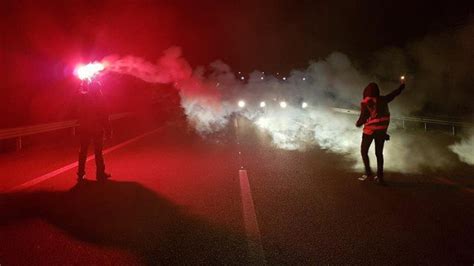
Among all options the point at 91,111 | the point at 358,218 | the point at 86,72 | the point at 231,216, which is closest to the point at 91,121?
the point at 91,111

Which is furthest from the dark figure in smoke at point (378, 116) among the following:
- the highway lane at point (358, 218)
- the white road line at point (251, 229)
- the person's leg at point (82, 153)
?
the person's leg at point (82, 153)

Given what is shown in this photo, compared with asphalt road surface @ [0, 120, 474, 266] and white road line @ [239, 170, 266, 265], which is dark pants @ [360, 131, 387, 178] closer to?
asphalt road surface @ [0, 120, 474, 266]

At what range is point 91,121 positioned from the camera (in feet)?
26.2

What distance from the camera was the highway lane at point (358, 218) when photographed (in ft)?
14.6

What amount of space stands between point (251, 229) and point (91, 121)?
4.35 meters

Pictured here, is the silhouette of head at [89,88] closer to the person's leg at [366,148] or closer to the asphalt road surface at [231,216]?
the asphalt road surface at [231,216]

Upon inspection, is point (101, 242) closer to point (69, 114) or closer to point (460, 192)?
point (69, 114)

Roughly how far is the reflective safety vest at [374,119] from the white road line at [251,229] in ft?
8.74

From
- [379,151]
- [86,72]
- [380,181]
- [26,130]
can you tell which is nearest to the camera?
[380,181]

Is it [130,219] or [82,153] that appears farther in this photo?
[82,153]

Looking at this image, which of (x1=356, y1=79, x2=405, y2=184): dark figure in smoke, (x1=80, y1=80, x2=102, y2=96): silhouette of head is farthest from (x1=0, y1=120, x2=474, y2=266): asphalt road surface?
(x1=80, y1=80, x2=102, y2=96): silhouette of head

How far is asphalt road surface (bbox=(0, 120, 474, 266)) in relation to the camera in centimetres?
443

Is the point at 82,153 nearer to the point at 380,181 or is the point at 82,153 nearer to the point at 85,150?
the point at 85,150

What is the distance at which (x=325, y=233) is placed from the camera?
5.06 m
